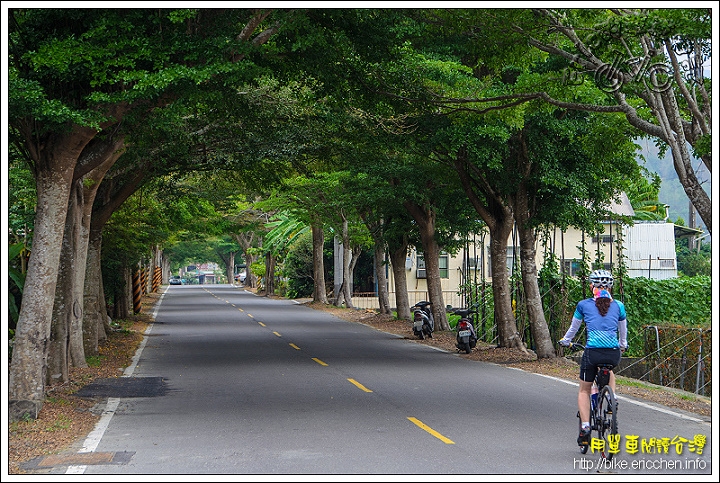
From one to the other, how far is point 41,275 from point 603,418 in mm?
7717

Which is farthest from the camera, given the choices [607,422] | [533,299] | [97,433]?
[533,299]

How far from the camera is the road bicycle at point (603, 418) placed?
334 inches

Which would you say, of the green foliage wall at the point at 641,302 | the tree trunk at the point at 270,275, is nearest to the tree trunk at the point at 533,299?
the green foliage wall at the point at 641,302

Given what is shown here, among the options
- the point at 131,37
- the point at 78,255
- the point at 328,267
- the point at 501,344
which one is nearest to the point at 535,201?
the point at 501,344

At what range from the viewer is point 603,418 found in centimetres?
867

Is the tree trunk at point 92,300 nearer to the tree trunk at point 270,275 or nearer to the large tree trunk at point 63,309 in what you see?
the large tree trunk at point 63,309

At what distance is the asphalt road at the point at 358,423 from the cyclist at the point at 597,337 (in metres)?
0.56

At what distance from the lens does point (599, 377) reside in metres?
8.88

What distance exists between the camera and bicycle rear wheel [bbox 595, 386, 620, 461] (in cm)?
845

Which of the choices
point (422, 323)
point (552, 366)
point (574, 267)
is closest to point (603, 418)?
point (552, 366)

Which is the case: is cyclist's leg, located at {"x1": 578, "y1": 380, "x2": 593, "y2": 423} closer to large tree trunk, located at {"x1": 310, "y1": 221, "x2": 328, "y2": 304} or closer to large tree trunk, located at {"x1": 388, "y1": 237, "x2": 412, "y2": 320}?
large tree trunk, located at {"x1": 388, "y1": 237, "x2": 412, "y2": 320}

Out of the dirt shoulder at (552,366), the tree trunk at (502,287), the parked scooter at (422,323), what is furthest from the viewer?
the parked scooter at (422,323)

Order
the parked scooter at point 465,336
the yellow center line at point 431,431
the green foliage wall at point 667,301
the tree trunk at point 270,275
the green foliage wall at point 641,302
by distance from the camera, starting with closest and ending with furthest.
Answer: the yellow center line at point 431,431 < the parked scooter at point 465,336 < the green foliage wall at point 641,302 < the green foliage wall at point 667,301 < the tree trunk at point 270,275

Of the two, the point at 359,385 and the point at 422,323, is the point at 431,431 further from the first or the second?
the point at 422,323
